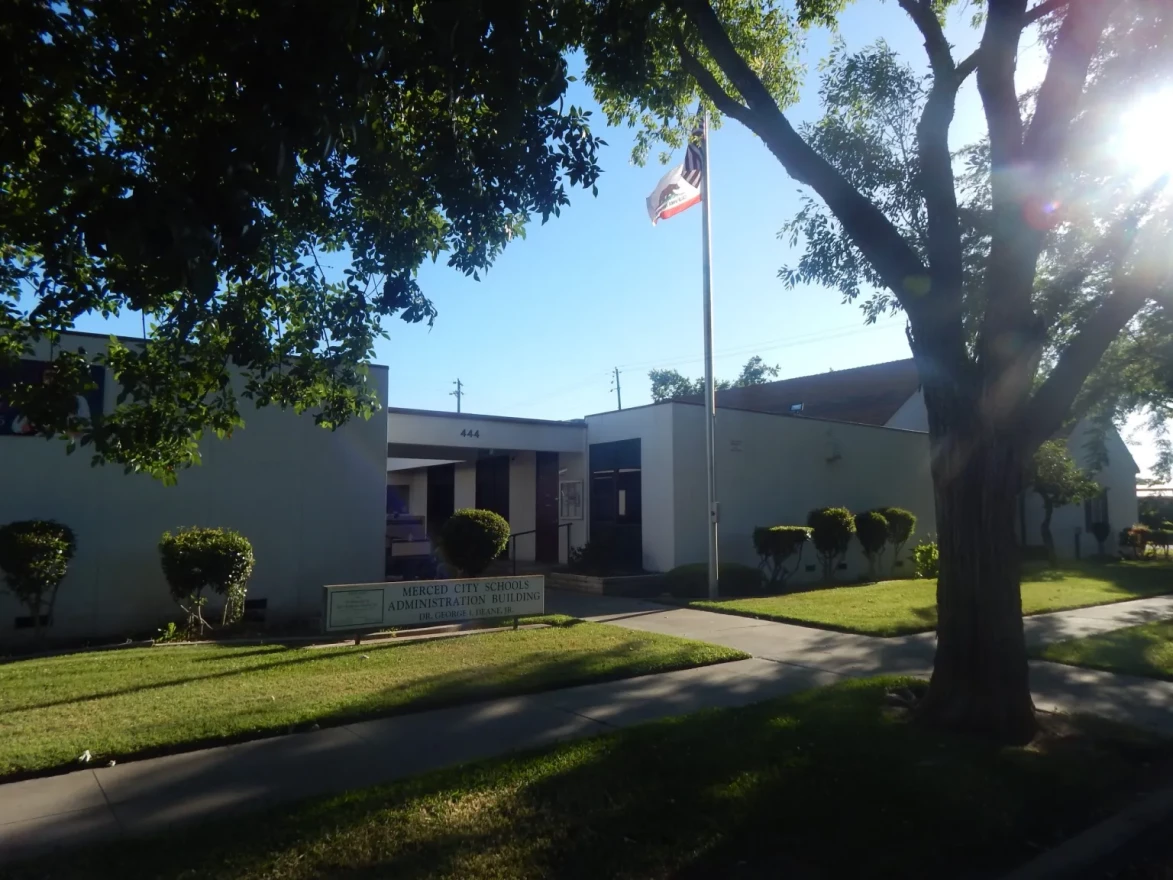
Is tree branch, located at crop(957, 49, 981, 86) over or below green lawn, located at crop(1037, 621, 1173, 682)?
over

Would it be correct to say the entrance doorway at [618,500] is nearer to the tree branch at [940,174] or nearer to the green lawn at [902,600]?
the green lawn at [902,600]

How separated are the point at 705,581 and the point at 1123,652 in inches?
290

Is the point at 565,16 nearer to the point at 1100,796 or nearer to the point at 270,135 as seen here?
the point at 270,135

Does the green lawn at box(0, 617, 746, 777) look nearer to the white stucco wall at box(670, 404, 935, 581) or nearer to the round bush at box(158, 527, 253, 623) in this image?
the round bush at box(158, 527, 253, 623)

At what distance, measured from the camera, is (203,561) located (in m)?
11.4

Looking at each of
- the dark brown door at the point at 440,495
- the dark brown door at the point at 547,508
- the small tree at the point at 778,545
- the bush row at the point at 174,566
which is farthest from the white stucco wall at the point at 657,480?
the dark brown door at the point at 440,495

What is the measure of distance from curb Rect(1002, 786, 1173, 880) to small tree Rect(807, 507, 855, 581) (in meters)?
13.7

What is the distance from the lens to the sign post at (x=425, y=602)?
1078 cm

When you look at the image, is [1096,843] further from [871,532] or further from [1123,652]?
[871,532]

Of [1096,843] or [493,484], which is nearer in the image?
[1096,843]

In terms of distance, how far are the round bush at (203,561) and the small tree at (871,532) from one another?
1388 cm

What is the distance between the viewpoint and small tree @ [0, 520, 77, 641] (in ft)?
Answer: 34.4

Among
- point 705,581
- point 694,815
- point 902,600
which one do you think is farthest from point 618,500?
point 694,815

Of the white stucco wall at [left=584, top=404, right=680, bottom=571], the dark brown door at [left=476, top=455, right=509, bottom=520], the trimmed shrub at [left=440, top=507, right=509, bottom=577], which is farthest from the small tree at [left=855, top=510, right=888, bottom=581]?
the trimmed shrub at [left=440, top=507, right=509, bottom=577]
